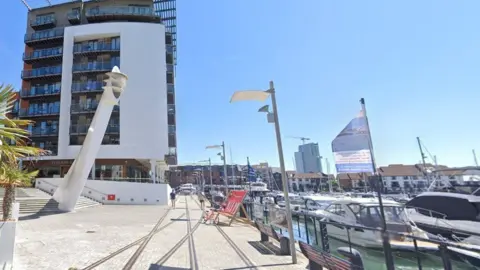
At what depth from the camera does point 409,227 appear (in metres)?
12.0

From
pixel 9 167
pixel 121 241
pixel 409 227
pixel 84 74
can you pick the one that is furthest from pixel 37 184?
pixel 409 227

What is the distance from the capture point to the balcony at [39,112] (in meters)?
35.1

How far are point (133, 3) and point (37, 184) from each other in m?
28.0

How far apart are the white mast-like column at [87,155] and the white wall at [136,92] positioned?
13100 millimetres

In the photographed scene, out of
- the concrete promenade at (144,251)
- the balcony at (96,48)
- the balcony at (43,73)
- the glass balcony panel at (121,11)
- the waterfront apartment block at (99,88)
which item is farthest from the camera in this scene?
the glass balcony panel at (121,11)

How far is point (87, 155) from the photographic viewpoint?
60.5ft

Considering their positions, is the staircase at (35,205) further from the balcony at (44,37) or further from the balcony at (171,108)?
the balcony at (44,37)

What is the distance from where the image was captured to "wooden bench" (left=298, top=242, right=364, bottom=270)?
4.06 meters

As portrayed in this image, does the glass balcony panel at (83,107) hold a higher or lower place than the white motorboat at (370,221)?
higher

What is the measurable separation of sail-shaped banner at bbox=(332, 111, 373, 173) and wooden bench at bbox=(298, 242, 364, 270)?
240 cm

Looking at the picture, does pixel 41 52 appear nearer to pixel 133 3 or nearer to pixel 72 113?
pixel 72 113

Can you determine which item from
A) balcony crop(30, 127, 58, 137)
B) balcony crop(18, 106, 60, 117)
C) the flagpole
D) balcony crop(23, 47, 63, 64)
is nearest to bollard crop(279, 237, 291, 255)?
the flagpole

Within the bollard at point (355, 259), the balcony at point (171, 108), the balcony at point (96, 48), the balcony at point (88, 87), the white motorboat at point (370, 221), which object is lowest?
the white motorboat at point (370, 221)

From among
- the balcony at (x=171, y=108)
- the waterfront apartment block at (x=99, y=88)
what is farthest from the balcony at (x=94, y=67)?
the balcony at (x=171, y=108)
